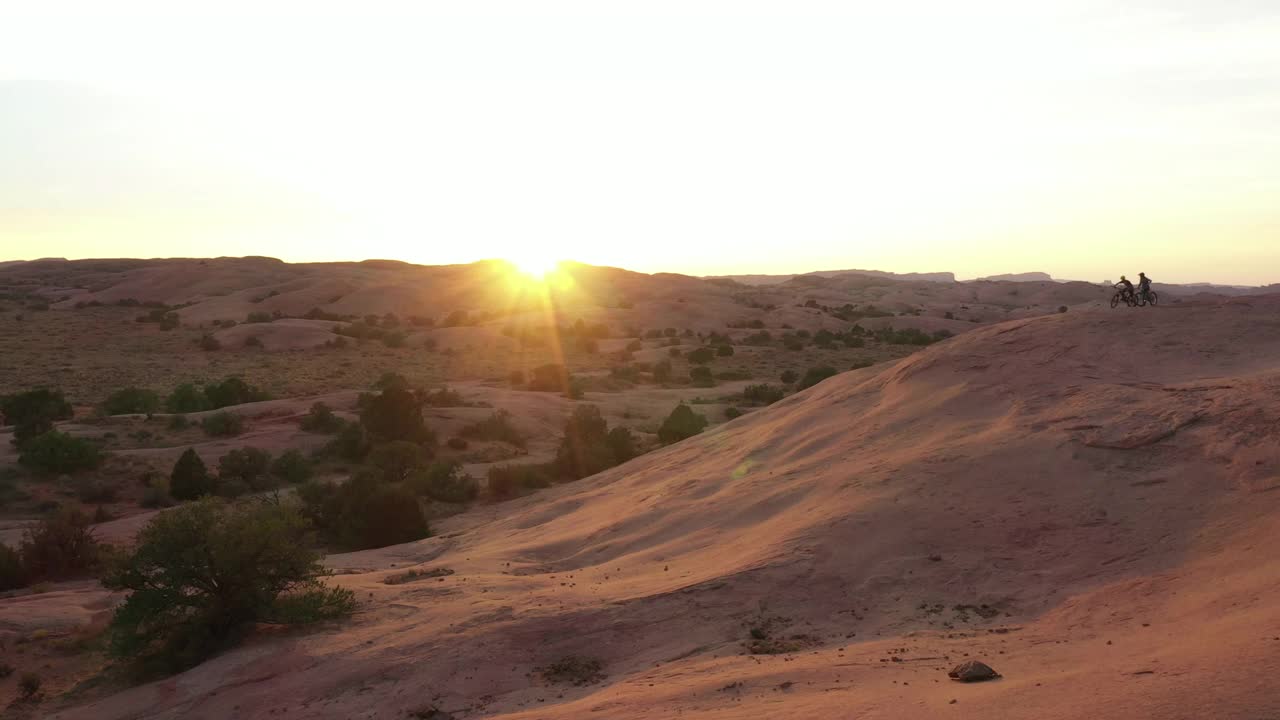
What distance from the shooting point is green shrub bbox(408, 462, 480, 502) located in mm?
19828

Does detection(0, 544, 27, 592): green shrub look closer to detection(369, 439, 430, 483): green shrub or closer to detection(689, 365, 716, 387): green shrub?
detection(369, 439, 430, 483): green shrub

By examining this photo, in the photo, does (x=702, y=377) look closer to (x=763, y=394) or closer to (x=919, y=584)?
(x=763, y=394)

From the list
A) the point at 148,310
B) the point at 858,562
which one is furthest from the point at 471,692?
the point at 148,310

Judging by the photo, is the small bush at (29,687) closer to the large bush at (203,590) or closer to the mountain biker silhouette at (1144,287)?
the large bush at (203,590)

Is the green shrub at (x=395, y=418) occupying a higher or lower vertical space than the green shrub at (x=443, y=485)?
higher

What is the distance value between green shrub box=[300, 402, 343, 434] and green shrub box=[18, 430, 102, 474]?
5504 mm

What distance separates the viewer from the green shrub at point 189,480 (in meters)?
19.1

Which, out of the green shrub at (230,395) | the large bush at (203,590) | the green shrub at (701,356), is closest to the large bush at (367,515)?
the large bush at (203,590)

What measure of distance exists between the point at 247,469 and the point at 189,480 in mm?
1809

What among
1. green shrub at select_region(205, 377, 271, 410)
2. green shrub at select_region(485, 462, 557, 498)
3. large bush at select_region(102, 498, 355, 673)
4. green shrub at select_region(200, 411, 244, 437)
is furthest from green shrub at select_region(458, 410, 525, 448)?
large bush at select_region(102, 498, 355, 673)

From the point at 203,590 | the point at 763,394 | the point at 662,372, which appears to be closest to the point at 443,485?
the point at 203,590

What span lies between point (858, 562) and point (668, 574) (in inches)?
94.7

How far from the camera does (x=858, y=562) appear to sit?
9.25 metres

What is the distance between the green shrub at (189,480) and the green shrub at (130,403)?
10.3 meters
